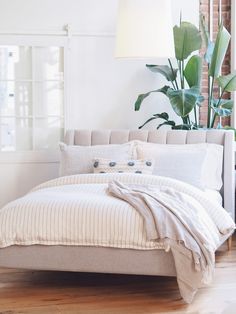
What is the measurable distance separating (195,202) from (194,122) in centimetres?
222

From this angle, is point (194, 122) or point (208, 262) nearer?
point (208, 262)

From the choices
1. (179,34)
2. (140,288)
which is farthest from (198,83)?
(140,288)

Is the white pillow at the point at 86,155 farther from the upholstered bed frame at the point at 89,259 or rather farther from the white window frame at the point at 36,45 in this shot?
the upholstered bed frame at the point at 89,259

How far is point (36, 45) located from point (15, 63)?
0.90ft

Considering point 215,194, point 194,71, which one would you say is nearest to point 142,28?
point 194,71

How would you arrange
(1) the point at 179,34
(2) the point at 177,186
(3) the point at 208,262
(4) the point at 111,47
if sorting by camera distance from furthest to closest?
(4) the point at 111,47
(1) the point at 179,34
(2) the point at 177,186
(3) the point at 208,262

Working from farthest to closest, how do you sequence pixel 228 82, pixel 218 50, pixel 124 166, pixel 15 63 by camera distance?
pixel 15 63, pixel 228 82, pixel 218 50, pixel 124 166

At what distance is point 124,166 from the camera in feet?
15.4

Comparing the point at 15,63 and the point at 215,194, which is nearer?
the point at 215,194

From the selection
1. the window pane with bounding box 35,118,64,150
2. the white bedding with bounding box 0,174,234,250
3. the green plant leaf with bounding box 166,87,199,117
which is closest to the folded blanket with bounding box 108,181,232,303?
the white bedding with bounding box 0,174,234,250

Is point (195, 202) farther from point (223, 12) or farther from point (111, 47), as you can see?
point (223, 12)

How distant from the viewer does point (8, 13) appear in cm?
568

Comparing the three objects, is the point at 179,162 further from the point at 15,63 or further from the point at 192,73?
the point at 15,63

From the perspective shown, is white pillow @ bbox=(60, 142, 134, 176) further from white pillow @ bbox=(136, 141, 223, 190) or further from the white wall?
the white wall
